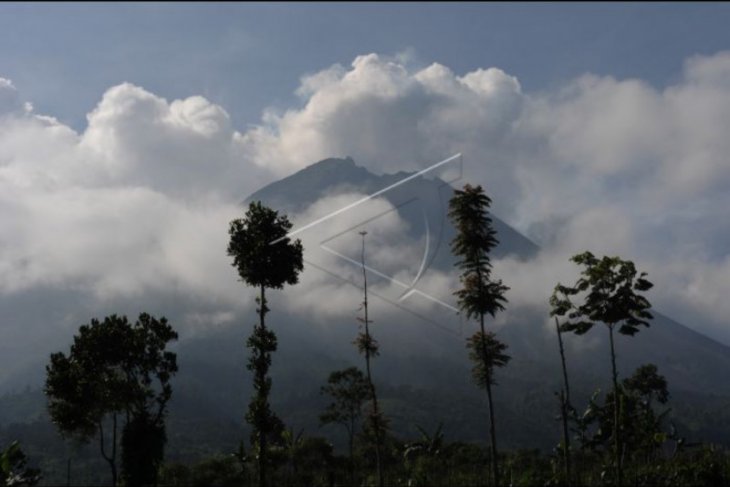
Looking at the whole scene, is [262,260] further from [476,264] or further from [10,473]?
[10,473]

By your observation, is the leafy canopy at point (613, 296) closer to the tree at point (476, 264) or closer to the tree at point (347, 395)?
the tree at point (476, 264)

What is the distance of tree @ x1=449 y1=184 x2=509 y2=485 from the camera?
152 feet

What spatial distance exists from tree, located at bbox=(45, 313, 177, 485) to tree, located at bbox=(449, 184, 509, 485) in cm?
2194

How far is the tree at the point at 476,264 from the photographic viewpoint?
46.5m

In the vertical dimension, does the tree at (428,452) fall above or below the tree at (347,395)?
below

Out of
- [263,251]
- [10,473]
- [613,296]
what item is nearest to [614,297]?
[613,296]

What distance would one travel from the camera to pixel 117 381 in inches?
1935

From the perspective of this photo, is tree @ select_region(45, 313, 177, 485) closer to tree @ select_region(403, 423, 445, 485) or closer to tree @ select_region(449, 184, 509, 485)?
tree @ select_region(449, 184, 509, 485)

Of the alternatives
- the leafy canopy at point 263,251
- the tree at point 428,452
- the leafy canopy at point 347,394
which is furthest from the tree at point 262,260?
the tree at point 428,452

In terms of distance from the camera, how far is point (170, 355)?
50688mm

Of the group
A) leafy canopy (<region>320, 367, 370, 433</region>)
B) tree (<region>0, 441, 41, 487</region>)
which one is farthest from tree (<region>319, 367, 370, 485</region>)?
tree (<region>0, 441, 41, 487</region>)

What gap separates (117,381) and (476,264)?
2702 cm

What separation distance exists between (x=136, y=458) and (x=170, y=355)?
7.52 metres

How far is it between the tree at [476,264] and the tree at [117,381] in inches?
864
